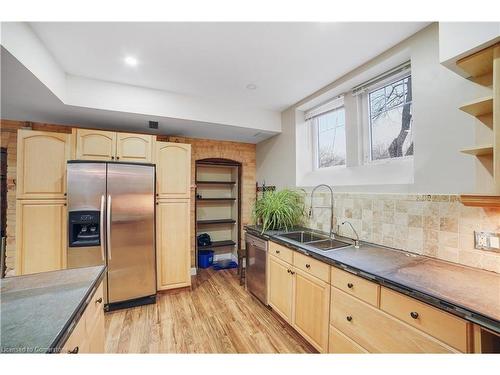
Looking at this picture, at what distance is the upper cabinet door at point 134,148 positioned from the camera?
2605mm

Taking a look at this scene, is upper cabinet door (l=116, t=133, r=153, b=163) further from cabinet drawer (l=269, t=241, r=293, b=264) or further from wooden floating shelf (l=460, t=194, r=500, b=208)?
wooden floating shelf (l=460, t=194, r=500, b=208)

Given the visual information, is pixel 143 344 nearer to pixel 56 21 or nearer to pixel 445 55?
pixel 56 21

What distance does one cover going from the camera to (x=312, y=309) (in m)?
1.78

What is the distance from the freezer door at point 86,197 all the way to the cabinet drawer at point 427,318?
266 cm

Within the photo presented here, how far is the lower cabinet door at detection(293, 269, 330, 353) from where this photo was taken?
5.41ft

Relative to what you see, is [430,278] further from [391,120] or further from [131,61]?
[131,61]

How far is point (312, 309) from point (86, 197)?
2527 mm

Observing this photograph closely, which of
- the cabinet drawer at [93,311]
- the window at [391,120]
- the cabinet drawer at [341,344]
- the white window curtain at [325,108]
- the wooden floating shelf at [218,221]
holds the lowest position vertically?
the cabinet drawer at [341,344]

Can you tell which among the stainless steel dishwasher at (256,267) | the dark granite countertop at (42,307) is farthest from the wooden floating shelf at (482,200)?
the dark granite countertop at (42,307)

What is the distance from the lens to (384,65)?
1.92m

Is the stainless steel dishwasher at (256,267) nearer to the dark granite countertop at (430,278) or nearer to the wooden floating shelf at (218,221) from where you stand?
the dark granite countertop at (430,278)

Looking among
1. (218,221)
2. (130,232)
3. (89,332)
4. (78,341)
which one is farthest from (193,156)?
(78,341)

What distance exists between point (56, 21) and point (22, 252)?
2269 mm
